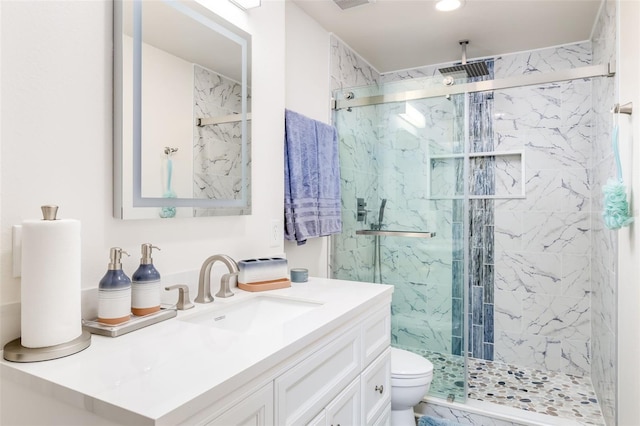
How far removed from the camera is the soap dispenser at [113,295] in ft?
3.27

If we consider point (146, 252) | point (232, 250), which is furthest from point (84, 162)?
point (232, 250)

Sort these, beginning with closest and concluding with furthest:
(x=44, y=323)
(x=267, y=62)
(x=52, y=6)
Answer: (x=44, y=323) < (x=52, y=6) < (x=267, y=62)

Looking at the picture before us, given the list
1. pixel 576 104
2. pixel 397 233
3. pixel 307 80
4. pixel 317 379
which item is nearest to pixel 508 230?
pixel 576 104

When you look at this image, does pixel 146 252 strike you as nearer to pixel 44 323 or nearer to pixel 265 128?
pixel 44 323

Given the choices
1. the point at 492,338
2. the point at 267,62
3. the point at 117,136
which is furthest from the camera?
the point at 492,338

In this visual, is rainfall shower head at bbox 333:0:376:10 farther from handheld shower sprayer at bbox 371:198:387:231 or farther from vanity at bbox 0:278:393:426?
vanity at bbox 0:278:393:426

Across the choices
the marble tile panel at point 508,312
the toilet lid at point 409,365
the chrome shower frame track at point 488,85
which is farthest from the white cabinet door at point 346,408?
the marble tile panel at point 508,312

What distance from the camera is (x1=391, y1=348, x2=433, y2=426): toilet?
1.98 m

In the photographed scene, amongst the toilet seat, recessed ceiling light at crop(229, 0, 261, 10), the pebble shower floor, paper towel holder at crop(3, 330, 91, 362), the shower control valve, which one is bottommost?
the pebble shower floor

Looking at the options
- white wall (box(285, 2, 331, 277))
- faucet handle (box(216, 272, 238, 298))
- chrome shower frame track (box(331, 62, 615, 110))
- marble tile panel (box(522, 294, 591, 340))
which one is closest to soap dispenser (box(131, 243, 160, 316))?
faucet handle (box(216, 272, 238, 298))

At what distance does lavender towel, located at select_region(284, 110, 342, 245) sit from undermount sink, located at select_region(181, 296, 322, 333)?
1.81ft

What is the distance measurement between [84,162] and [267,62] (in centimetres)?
100

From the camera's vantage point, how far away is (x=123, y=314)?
1018mm

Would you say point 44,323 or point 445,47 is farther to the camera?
point 445,47
